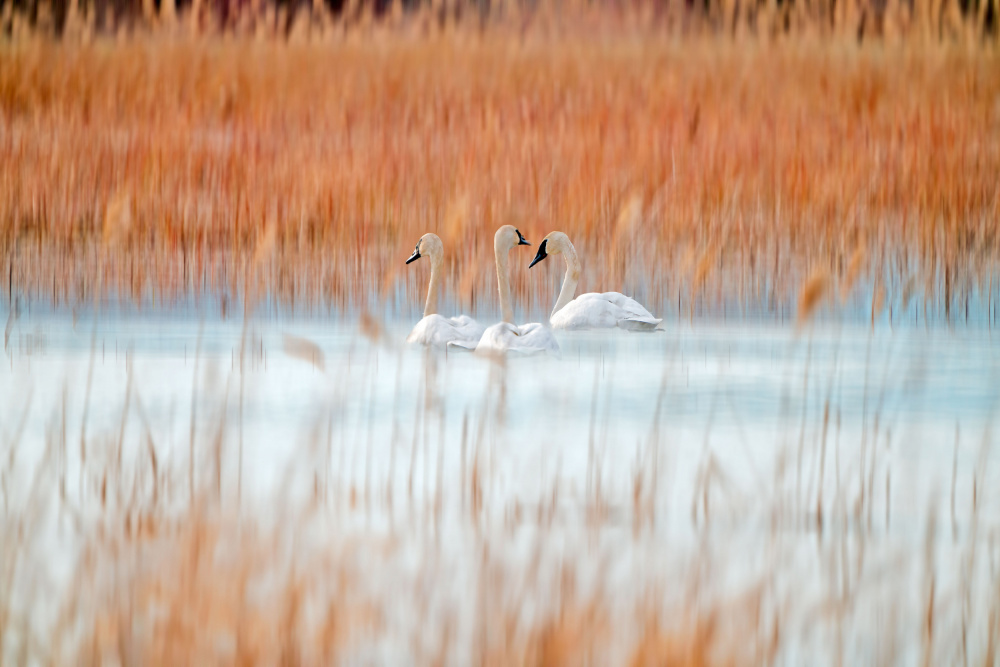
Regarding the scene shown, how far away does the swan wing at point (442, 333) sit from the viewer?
10.7 feet

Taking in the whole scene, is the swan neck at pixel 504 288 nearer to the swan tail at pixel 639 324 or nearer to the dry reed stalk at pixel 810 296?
the swan tail at pixel 639 324

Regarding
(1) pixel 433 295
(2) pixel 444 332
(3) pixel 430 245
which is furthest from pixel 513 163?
(2) pixel 444 332

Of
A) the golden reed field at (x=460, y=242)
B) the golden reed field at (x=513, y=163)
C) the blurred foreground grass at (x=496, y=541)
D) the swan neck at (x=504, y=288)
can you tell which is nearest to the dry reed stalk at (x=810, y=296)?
the golden reed field at (x=460, y=242)

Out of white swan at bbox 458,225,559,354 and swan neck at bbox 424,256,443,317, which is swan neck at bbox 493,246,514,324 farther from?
white swan at bbox 458,225,559,354

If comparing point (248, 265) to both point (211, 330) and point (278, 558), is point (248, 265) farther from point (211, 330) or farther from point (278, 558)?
point (278, 558)

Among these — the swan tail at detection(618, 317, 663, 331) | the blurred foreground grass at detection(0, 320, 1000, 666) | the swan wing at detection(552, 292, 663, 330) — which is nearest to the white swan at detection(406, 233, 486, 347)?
the swan wing at detection(552, 292, 663, 330)

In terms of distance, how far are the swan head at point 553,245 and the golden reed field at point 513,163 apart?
193mm

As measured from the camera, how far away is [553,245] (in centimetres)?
417

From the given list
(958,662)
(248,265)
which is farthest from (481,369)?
(958,662)

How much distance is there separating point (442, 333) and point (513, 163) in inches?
57.4

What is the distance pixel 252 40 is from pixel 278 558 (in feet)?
15.6

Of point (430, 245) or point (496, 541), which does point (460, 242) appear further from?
point (496, 541)

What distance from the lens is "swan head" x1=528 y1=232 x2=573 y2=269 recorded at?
13.4ft

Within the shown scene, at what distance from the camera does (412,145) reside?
15.6 feet
